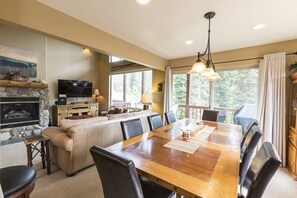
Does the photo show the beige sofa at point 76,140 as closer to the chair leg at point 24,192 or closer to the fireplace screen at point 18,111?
the chair leg at point 24,192

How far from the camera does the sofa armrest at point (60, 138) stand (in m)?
2.11

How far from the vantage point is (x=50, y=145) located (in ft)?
8.54

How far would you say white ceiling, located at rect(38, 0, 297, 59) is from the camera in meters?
1.88

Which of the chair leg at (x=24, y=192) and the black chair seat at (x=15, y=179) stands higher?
the black chair seat at (x=15, y=179)

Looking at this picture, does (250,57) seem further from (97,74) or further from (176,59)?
(97,74)

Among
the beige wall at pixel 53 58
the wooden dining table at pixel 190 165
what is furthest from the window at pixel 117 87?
the wooden dining table at pixel 190 165

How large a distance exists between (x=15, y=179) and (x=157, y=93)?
430 centimetres

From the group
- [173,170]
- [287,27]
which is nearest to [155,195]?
[173,170]

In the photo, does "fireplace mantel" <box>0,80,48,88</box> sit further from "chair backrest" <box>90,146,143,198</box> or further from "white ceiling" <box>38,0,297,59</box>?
"chair backrest" <box>90,146,143,198</box>

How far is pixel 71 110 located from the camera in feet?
18.9

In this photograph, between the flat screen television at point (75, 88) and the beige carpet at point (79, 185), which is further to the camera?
the flat screen television at point (75, 88)

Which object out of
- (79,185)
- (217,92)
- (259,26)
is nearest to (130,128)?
(79,185)

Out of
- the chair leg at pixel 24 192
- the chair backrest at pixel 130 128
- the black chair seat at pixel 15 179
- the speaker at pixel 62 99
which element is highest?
the speaker at pixel 62 99

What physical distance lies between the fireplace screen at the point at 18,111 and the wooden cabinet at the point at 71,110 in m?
0.70
